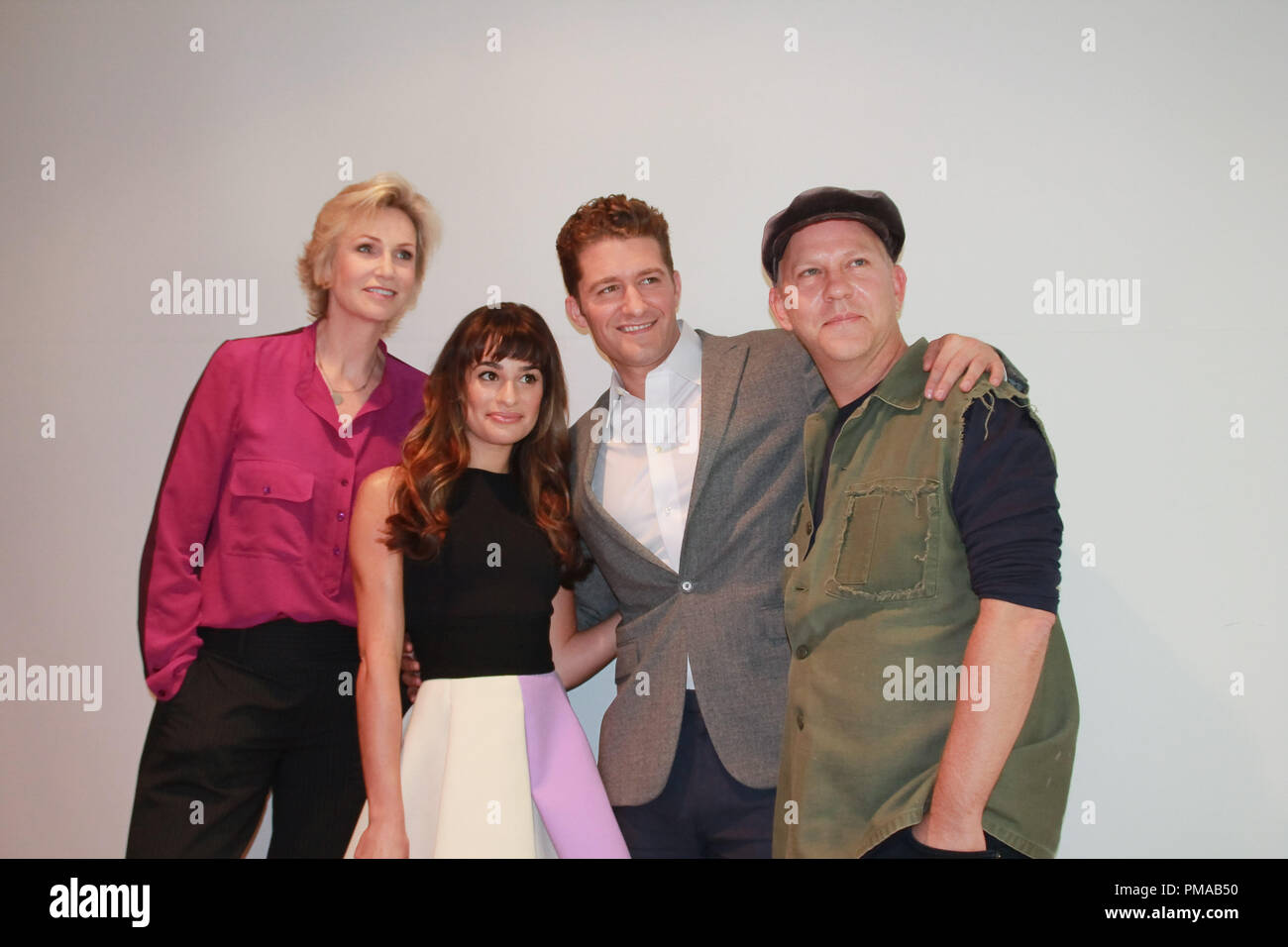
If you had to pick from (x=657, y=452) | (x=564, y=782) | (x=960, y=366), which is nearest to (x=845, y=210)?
(x=960, y=366)

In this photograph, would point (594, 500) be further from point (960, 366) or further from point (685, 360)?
point (960, 366)

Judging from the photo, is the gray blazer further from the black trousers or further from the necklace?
the necklace

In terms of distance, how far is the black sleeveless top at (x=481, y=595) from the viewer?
2.18 meters

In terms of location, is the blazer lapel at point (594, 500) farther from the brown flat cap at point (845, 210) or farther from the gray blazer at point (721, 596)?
the brown flat cap at point (845, 210)

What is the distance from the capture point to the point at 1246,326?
2750 millimetres

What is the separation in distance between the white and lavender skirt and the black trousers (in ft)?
0.23

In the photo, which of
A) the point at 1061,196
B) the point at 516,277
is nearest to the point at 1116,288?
the point at 1061,196

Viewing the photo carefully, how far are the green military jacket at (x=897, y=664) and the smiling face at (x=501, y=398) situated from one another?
0.80 m

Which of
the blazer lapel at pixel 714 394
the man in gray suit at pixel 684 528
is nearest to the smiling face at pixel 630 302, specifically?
the man in gray suit at pixel 684 528

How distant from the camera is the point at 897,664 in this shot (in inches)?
70.6

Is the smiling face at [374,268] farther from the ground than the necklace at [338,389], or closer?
farther from the ground

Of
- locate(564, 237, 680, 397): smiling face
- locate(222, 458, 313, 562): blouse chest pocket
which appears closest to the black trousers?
locate(564, 237, 680, 397): smiling face

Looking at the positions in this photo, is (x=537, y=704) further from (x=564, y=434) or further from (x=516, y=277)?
(x=516, y=277)
